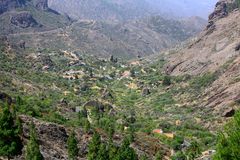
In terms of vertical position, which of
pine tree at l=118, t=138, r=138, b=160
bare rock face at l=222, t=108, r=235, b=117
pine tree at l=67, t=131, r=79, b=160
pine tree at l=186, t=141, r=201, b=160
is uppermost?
pine tree at l=118, t=138, r=138, b=160

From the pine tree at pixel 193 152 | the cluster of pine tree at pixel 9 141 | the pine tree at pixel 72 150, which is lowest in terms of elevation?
the pine tree at pixel 193 152

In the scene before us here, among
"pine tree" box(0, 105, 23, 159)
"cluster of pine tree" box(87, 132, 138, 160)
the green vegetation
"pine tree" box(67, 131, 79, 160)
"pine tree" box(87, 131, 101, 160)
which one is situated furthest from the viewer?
"pine tree" box(67, 131, 79, 160)

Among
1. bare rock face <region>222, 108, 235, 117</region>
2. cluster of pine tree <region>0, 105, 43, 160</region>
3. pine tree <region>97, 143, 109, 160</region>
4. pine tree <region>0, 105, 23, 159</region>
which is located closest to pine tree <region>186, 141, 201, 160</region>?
pine tree <region>97, 143, 109, 160</region>

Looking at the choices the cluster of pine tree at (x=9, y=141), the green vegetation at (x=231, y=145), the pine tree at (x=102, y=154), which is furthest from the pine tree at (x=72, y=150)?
the green vegetation at (x=231, y=145)

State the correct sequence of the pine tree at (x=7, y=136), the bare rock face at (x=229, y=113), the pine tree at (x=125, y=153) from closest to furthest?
the pine tree at (x=7, y=136) < the pine tree at (x=125, y=153) < the bare rock face at (x=229, y=113)

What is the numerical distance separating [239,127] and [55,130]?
48.5 metres

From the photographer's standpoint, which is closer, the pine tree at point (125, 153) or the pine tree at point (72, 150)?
the pine tree at point (125, 153)

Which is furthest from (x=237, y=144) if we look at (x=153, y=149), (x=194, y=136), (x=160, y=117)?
(x=160, y=117)

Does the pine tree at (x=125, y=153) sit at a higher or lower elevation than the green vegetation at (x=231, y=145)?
lower

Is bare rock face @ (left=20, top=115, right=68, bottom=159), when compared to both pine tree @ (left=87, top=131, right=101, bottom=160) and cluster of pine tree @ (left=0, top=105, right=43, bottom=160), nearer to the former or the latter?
pine tree @ (left=87, top=131, right=101, bottom=160)

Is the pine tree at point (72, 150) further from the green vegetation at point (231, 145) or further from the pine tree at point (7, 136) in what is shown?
the green vegetation at point (231, 145)

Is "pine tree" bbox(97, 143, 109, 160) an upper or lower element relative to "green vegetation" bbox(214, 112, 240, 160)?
lower

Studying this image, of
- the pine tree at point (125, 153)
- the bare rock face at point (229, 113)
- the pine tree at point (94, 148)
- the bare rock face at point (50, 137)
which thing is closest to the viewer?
the pine tree at point (125, 153)

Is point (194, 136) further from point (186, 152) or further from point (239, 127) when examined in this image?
point (239, 127)
